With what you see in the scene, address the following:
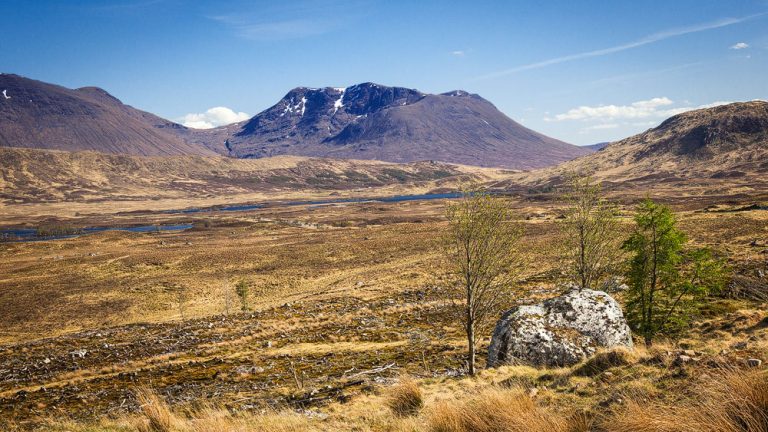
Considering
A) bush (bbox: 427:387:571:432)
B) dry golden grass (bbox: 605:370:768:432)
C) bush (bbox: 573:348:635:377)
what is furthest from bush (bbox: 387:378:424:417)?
dry golden grass (bbox: 605:370:768:432)

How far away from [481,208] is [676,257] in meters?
8.80

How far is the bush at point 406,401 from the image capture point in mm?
9158

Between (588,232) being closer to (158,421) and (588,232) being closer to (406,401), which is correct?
(406,401)

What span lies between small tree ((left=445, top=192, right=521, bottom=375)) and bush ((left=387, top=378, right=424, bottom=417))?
728cm

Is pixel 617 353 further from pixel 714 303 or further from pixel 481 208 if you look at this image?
pixel 714 303

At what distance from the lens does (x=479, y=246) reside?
1694 centimetres

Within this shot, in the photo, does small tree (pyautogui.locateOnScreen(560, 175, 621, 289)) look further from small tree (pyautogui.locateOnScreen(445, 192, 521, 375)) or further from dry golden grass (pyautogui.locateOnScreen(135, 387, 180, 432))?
dry golden grass (pyautogui.locateOnScreen(135, 387, 180, 432))

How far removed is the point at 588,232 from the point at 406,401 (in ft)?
57.2

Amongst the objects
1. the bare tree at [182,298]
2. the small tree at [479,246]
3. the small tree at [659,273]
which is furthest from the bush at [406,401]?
the bare tree at [182,298]

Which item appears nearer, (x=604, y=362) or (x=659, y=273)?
(x=604, y=362)

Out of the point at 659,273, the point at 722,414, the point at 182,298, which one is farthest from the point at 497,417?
the point at 182,298

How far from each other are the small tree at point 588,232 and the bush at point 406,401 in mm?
16184

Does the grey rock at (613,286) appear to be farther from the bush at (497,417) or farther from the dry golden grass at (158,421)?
the dry golden grass at (158,421)

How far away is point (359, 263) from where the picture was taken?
2436 inches
